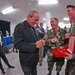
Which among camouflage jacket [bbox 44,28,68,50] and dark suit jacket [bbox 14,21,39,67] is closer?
dark suit jacket [bbox 14,21,39,67]

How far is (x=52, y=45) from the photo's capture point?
11.4ft

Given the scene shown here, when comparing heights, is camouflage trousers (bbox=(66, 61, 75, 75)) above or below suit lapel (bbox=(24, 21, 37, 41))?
below

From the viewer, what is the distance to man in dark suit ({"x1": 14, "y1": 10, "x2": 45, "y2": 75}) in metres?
1.94

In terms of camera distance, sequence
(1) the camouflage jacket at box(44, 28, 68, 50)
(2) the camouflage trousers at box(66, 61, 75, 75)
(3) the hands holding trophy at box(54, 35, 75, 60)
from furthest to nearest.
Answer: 1. (1) the camouflage jacket at box(44, 28, 68, 50)
2. (2) the camouflage trousers at box(66, 61, 75, 75)
3. (3) the hands holding trophy at box(54, 35, 75, 60)

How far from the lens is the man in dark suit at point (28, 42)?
194 centimetres

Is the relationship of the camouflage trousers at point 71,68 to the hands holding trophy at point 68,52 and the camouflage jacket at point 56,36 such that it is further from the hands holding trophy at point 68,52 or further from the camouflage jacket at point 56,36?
the camouflage jacket at point 56,36

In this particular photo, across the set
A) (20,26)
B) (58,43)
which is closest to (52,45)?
(58,43)

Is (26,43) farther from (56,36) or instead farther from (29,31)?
(56,36)

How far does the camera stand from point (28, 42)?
6.59 ft

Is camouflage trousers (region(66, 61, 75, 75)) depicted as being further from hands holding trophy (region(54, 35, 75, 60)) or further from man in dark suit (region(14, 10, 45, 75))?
man in dark suit (region(14, 10, 45, 75))

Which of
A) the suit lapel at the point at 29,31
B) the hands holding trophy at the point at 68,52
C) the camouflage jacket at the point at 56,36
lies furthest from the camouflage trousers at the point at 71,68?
the camouflage jacket at the point at 56,36

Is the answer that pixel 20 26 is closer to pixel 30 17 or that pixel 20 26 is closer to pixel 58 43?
pixel 30 17

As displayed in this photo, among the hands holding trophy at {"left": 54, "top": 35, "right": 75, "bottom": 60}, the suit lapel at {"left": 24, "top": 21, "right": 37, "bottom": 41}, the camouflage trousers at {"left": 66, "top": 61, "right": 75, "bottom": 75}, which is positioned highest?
the suit lapel at {"left": 24, "top": 21, "right": 37, "bottom": 41}

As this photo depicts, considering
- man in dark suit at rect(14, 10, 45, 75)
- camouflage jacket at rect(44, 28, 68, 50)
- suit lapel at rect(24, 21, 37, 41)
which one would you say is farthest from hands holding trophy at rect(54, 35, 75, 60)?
camouflage jacket at rect(44, 28, 68, 50)
